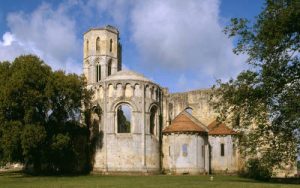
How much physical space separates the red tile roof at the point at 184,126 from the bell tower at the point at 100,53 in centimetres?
1547

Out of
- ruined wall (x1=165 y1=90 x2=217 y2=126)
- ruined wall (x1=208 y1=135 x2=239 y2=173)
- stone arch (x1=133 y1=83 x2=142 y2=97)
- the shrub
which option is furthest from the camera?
ruined wall (x1=165 y1=90 x2=217 y2=126)

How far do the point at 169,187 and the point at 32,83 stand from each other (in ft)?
64.1

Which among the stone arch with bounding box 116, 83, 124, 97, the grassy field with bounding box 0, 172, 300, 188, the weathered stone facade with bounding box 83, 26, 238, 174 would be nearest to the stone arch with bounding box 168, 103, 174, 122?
the weathered stone facade with bounding box 83, 26, 238, 174

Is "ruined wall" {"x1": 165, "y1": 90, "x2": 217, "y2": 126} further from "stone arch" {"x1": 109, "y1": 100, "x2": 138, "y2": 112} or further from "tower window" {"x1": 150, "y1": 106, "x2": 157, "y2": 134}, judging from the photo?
"stone arch" {"x1": 109, "y1": 100, "x2": 138, "y2": 112}

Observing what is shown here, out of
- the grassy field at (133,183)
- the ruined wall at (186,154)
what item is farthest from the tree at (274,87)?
the ruined wall at (186,154)

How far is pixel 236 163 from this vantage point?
4944 centimetres

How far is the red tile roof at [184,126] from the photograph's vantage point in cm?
4709

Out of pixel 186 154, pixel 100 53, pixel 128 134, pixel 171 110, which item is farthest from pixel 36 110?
pixel 100 53

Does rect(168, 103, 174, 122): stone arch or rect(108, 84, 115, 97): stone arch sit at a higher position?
rect(108, 84, 115, 97): stone arch

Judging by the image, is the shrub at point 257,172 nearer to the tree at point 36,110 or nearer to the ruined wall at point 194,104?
the ruined wall at point 194,104

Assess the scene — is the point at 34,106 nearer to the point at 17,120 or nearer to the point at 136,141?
the point at 17,120

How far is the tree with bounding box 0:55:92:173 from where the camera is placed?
39.3 m

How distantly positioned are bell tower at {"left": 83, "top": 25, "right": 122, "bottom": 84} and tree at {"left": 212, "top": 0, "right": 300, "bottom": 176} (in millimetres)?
34350

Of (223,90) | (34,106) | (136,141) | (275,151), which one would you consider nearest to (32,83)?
(34,106)
